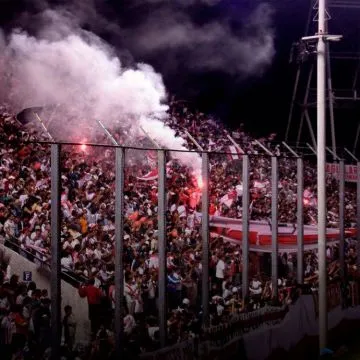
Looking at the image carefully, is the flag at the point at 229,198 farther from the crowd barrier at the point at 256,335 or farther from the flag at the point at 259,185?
the crowd barrier at the point at 256,335

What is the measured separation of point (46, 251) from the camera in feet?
35.3

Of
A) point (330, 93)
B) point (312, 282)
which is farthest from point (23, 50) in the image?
point (330, 93)

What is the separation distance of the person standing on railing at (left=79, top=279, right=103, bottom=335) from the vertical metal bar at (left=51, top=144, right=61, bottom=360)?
140cm

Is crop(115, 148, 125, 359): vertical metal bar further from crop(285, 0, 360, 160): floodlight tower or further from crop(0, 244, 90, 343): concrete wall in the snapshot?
crop(285, 0, 360, 160): floodlight tower

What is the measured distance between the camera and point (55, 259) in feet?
28.6

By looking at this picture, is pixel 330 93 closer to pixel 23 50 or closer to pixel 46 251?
pixel 23 50

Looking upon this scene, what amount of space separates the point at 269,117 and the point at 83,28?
12.7m

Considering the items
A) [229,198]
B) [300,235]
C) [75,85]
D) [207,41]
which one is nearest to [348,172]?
[229,198]

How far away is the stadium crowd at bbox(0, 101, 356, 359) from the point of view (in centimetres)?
1005

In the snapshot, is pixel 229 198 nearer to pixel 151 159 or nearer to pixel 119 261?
pixel 151 159

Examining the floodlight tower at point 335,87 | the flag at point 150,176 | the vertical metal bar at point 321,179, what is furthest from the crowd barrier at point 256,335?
the floodlight tower at point 335,87

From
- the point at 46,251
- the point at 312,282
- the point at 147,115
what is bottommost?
the point at 312,282

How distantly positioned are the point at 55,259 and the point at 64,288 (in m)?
1.77

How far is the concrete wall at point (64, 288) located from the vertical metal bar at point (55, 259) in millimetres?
1290
